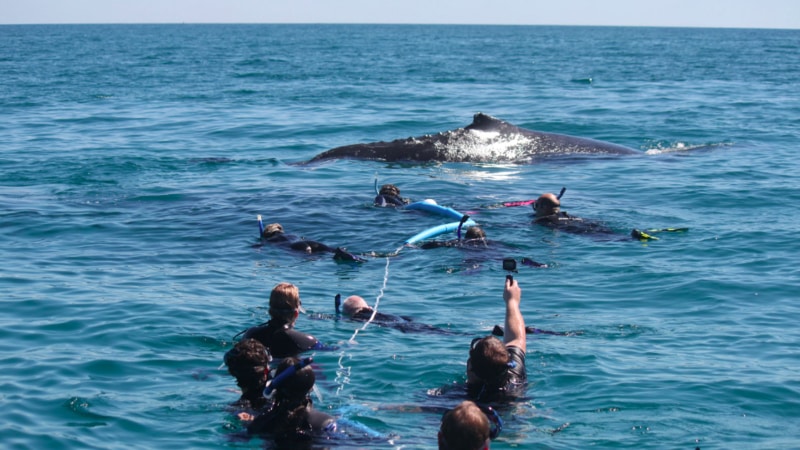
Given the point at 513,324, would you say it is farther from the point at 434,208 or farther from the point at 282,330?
the point at 434,208

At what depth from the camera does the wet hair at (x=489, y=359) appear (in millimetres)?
8086

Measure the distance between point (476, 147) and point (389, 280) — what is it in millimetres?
10240

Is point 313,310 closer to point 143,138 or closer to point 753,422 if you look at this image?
point 753,422

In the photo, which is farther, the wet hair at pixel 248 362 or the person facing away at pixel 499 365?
the person facing away at pixel 499 365

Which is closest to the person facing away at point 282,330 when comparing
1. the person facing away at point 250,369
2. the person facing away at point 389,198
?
A: the person facing away at point 250,369

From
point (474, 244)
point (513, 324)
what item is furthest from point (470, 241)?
point (513, 324)

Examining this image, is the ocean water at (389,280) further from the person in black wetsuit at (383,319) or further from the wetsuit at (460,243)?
the person in black wetsuit at (383,319)

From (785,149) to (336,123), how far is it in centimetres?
1429

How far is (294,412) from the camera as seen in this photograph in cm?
728

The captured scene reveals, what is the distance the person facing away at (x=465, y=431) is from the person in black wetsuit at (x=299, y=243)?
8.50 m

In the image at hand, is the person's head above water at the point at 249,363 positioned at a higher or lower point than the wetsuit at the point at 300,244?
higher

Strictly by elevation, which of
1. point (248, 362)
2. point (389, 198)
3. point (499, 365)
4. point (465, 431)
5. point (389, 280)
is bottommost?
point (389, 280)

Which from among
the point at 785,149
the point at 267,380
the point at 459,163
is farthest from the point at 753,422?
the point at 785,149

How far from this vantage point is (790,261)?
14.4 meters
